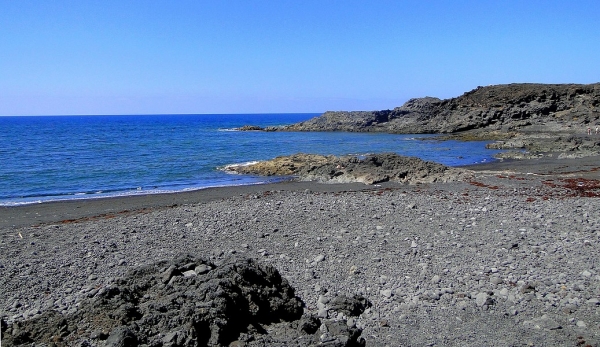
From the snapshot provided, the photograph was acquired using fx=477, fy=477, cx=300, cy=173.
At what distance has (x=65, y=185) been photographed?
27531mm

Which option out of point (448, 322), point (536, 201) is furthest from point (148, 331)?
point (536, 201)

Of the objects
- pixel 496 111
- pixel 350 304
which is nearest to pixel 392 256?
pixel 350 304

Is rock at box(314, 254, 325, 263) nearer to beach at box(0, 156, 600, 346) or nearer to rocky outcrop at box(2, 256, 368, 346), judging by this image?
beach at box(0, 156, 600, 346)

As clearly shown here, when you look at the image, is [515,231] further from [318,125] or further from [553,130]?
[318,125]

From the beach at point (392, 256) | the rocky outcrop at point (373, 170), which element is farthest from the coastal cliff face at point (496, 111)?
the beach at point (392, 256)

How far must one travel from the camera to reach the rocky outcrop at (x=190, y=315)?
5.44m

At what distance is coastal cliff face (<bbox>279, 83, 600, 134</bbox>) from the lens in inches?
2450

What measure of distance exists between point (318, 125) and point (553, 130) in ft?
149

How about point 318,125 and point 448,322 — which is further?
point 318,125

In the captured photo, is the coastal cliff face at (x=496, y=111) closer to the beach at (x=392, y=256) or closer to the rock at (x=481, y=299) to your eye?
the beach at (x=392, y=256)

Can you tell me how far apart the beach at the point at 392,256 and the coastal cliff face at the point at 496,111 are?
164 ft

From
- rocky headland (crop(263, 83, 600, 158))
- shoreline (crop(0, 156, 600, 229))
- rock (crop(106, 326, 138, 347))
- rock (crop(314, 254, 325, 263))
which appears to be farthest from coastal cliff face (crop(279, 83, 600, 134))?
rock (crop(106, 326, 138, 347))

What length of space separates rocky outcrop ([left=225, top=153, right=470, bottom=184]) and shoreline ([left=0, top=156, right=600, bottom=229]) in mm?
874

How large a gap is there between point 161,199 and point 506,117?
56934 millimetres
